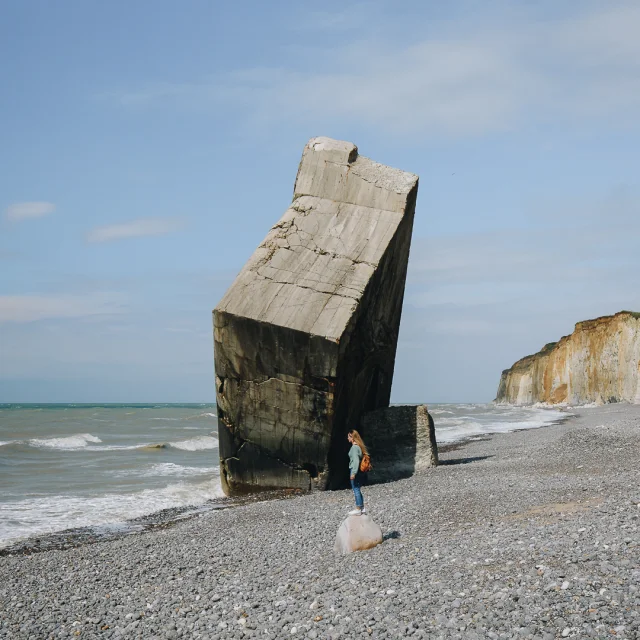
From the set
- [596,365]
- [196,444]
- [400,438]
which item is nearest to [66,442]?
[196,444]

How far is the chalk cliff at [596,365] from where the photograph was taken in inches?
1762

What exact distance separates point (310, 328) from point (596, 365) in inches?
1724

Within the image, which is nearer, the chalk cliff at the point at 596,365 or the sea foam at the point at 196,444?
the sea foam at the point at 196,444

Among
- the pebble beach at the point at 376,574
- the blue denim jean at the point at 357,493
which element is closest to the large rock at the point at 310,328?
the pebble beach at the point at 376,574

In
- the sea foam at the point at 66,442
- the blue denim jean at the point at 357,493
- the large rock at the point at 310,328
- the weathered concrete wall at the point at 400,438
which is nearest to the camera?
the blue denim jean at the point at 357,493

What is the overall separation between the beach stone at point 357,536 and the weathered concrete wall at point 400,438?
5.31 m

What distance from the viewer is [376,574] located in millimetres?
6137

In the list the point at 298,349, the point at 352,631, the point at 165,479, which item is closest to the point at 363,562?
the point at 352,631

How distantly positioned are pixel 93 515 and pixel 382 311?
18.1 feet

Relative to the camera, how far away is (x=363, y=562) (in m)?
6.63

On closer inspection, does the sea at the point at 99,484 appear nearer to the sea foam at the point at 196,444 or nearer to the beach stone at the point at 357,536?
the sea foam at the point at 196,444

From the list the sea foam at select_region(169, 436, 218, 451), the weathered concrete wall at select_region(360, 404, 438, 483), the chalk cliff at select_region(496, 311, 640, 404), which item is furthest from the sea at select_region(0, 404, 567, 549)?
the chalk cliff at select_region(496, 311, 640, 404)

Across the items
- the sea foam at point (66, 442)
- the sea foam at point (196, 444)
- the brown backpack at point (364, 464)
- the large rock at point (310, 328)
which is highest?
the large rock at point (310, 328)

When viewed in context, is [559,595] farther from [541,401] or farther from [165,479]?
[541,401]
